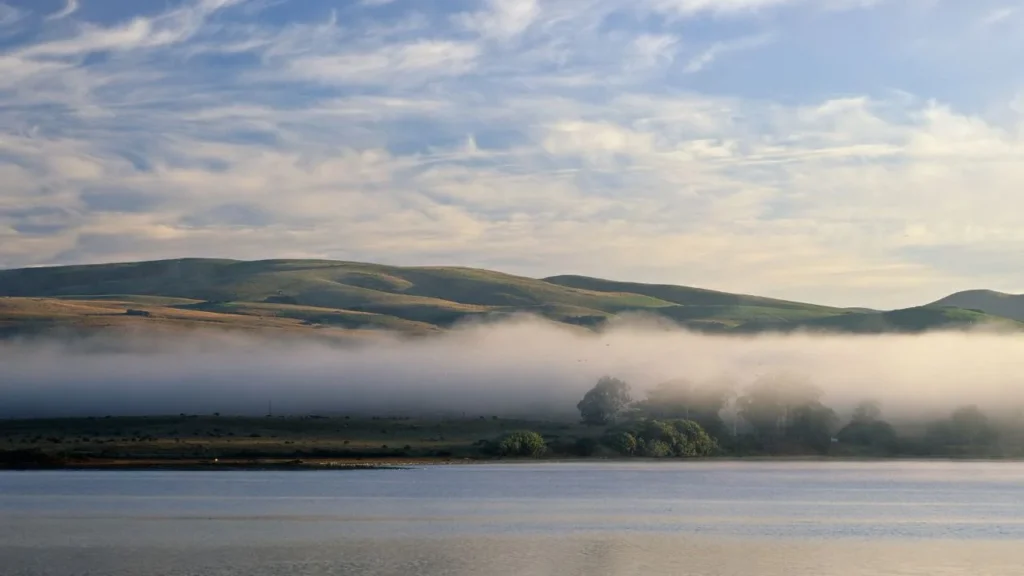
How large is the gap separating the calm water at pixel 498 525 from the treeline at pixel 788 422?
48.4 m

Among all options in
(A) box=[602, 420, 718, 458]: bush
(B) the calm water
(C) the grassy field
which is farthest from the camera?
(A) box=[602, 420, 718, 458]: bush

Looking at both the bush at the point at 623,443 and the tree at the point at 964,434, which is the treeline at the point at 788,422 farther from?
the bush at the point at 623,443

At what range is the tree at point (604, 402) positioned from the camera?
603 ft

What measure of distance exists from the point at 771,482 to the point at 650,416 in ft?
185

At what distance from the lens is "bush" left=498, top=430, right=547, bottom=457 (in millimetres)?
157125

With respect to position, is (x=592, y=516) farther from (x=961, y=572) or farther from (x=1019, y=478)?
(x=1019, y=478)

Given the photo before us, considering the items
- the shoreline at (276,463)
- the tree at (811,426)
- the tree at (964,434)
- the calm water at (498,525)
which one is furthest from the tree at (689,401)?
the calm water at (498,525)

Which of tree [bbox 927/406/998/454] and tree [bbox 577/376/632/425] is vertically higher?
tree [bbox 577/376/632/425]

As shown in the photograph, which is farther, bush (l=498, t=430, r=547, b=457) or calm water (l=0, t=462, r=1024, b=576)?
bush (l=498, t=430, r=547, b=457)

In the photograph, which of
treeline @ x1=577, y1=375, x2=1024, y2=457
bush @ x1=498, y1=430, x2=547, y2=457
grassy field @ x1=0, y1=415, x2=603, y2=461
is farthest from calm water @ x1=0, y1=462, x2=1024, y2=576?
treeline @ x1=577, y1=375, x2=1024, y2=457

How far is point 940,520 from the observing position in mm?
84188

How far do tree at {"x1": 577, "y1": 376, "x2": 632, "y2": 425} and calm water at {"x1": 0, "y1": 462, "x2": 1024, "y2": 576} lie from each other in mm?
55993

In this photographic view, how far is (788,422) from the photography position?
178 meters

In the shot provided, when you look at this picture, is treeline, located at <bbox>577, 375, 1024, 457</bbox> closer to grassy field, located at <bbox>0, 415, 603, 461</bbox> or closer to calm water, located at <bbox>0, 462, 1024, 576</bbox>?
grassy field, located at <bbox>0, 415, 603, 461</bbox>
